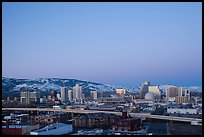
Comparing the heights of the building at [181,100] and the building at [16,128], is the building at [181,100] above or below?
below

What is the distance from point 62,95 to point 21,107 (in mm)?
4784

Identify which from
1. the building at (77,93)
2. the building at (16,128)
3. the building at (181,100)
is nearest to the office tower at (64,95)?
the building at (77,93)

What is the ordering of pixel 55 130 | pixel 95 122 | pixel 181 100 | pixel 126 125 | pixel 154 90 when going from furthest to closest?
1. pixel 154 90
2. pixel 181 100
3. pixel 95 122
4. pixel 126 125
5. pixel 55 130

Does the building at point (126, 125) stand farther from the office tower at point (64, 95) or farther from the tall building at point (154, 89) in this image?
the tall building at point (154, 89)

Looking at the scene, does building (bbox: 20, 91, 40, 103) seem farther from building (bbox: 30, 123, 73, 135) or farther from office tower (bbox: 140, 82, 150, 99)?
building (bbox: 30, 123, 73, 135)

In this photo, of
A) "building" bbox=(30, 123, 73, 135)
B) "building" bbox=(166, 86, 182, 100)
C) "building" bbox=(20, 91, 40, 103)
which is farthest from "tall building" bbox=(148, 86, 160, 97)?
"building" bbox=(30, 123, 73, 135)

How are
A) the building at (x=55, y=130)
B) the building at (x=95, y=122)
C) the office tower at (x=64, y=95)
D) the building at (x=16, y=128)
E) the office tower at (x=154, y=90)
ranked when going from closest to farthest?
1. the building at (x=16, y=128)
2. the building at (x=55, y=130)
3. the building at (x=95, y=122)
4. the office tower at (x=64, y=95)
5. the office tower at (x=154, y=90)

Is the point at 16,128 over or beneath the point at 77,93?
over

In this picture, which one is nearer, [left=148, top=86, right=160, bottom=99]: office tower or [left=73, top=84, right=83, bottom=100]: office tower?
[left=73, top=84, right=83, bottom=100]: office tower

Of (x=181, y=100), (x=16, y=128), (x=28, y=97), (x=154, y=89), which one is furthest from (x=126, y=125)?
(x=154, y=89)

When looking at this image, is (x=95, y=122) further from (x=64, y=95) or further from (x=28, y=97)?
(x=64, y=95)

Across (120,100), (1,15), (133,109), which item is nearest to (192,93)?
(120,100)

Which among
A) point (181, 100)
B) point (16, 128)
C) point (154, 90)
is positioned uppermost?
point (16, 128)

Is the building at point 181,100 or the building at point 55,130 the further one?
the building at point 181,100
